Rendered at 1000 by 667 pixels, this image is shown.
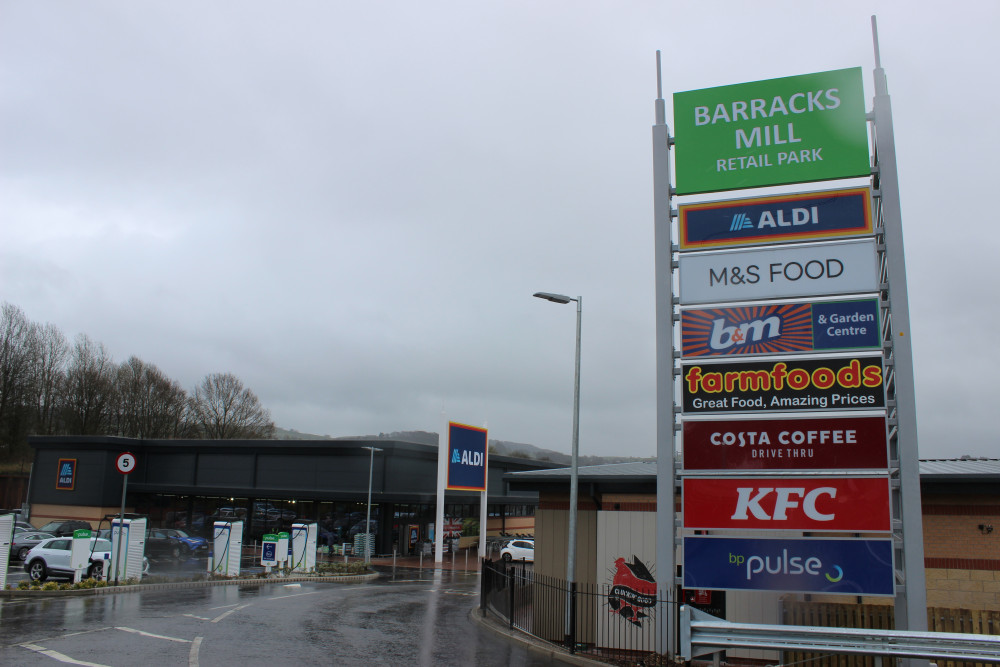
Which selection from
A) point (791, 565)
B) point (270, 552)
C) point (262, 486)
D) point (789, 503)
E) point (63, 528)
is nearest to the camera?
point (791, 565)

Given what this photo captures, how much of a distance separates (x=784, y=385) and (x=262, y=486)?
44.6 m

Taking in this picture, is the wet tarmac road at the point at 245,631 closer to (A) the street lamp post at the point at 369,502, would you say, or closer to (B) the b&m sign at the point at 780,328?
(B) the b&m sign at the point at 780,328

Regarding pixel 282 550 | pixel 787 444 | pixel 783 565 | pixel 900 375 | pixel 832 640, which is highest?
pixel 900 375

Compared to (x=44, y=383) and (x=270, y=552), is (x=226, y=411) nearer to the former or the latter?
(x=44, y=383)

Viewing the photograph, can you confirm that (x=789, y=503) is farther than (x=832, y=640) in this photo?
Yes

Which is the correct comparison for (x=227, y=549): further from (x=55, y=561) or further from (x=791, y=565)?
(x=791, y=565)

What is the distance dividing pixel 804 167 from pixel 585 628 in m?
9.92

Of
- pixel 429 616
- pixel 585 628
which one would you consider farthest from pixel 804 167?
pixel 429 616

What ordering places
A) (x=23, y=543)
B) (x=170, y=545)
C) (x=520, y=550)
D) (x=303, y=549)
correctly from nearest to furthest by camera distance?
(x=303, y=549), (x=23, y=543), (x=170, y=545), (x=520, y=550)

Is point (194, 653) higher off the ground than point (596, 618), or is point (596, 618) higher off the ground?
point (596, 618)

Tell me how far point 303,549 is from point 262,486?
18406 millimetres

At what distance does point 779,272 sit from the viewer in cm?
1130

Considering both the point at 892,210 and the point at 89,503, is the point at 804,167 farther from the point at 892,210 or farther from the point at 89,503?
the point at 89,503

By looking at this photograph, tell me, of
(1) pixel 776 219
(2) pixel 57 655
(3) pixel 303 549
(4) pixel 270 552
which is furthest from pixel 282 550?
(1) pixel 776 219
